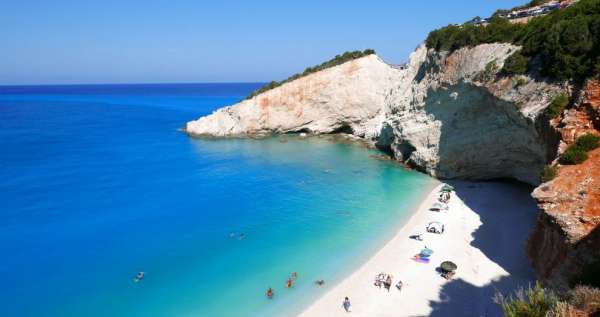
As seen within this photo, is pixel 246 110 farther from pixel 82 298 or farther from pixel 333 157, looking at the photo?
pixel 82 298

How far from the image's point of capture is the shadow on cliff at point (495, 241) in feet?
57.1

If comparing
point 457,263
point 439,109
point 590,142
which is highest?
point 439,109

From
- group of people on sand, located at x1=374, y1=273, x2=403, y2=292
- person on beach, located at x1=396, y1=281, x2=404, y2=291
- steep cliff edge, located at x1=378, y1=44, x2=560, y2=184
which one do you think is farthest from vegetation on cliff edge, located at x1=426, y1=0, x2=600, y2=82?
group of people on sand, located at x1=374, y1=273, x2=403, y2=292

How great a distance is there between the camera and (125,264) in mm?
22594

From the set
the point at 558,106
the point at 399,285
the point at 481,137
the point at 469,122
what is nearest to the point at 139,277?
the point at 399,285

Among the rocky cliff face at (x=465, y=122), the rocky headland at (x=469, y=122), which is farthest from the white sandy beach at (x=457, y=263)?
the rocky headland at (x=469, y=122)

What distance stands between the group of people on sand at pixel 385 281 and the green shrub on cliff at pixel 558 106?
12.6 meters

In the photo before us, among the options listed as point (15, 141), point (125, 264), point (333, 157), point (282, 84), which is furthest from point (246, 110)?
point (125, 264)

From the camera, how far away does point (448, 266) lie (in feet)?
65.7

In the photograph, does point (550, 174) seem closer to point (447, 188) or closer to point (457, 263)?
point (457, 263)

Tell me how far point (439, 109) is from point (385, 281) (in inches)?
839

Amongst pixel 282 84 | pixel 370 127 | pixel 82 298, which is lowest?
pixel 82 298

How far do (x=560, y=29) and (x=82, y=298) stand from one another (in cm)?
3174

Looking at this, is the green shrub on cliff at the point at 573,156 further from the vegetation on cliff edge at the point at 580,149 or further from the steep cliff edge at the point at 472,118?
the steep cliff edge at the point at 472,118
